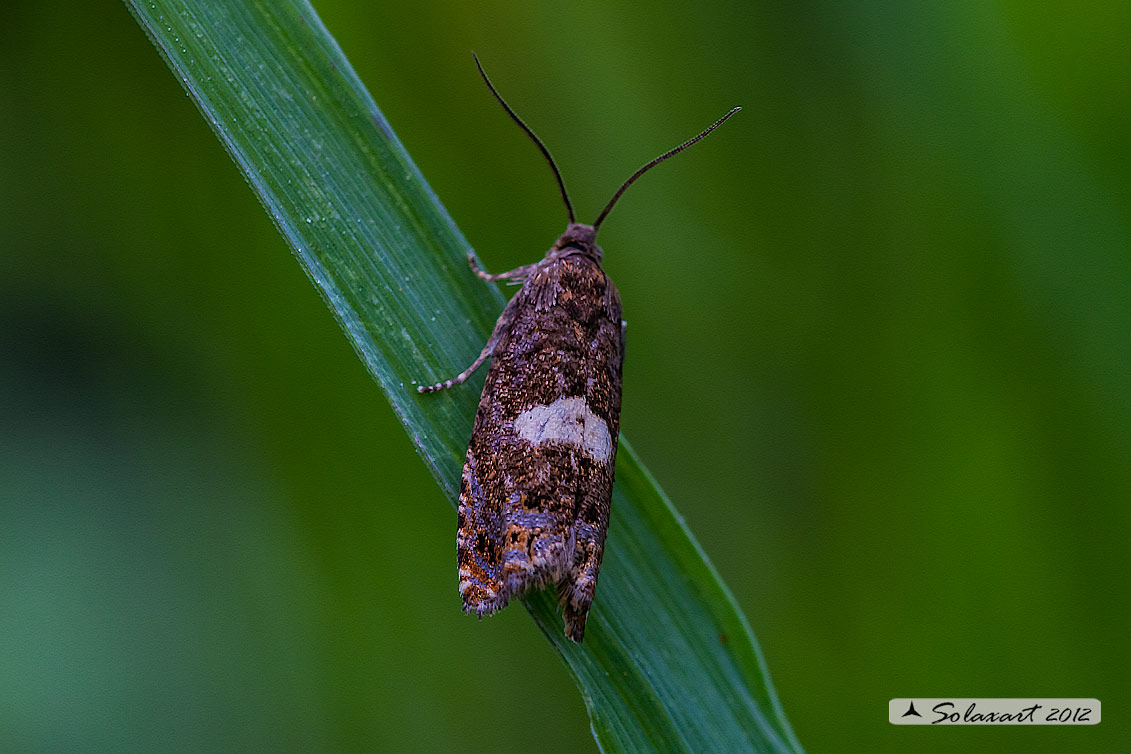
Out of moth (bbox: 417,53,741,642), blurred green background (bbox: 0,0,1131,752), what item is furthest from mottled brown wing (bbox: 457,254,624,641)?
blurred green background (bbox: 0,0,1131,752)

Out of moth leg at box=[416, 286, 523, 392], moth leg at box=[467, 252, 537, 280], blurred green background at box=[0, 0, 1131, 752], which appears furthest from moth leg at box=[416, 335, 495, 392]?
blurred green background at box=[0, 0, 1131, 752]

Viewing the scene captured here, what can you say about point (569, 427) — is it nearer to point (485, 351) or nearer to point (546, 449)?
point (546, 449)

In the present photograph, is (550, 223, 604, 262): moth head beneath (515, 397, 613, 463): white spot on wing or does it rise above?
above

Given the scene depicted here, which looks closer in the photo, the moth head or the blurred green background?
the blurred green background

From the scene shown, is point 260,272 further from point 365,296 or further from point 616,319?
point 616,319

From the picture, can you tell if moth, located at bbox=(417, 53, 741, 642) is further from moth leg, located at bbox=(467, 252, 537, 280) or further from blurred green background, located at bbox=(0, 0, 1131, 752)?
blurred green background, located at bbox=(0, 0, 1131, 752)

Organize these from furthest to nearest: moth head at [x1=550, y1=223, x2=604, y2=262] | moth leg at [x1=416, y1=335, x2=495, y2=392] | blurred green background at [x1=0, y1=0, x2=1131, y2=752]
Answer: moth head at [x1=550, y1=223, x2=604, y2=262] → blurred green background at [x1=0, y1=0, x2=1131, y2=752] → moth leg at [x1=416, y1=335, x2=495, y2=392]

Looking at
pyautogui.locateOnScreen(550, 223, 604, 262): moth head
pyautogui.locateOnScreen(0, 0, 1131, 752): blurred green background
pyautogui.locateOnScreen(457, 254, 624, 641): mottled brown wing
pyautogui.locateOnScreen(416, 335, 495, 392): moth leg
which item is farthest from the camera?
pyautogui.locateOnScreen(550, 223, 604, 262): moth head
